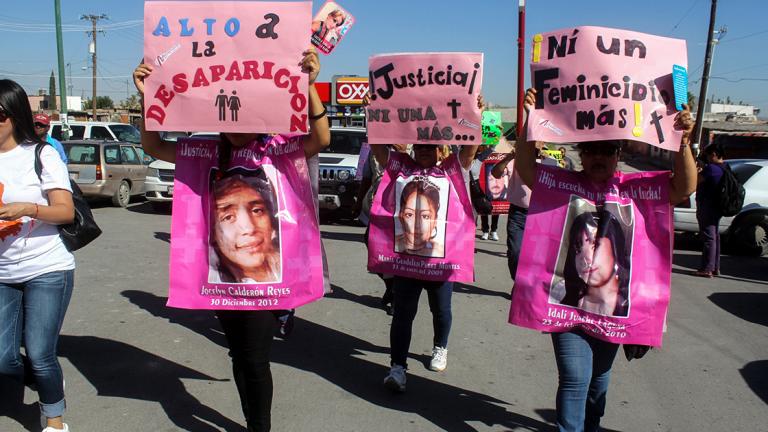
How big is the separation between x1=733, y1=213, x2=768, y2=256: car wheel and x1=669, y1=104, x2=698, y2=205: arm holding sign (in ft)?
29.0

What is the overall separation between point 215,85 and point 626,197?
84.3 inches

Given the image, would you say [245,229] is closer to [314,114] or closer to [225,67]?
[314,114]

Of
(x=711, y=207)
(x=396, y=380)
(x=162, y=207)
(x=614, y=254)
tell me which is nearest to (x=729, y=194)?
(x=711, y=207)

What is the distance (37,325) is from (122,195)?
12726 millimetres

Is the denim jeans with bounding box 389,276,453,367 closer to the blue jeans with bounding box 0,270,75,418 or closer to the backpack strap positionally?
the blue jeans with bounding box 0,270,75,418

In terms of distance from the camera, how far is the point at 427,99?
4316mm

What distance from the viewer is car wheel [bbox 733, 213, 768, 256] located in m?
10.8

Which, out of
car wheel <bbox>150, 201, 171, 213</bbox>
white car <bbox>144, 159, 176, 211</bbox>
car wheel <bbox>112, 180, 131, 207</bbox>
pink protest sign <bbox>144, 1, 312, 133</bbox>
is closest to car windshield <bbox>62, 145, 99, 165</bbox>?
car wheel <bbox>112, 180, 131, 207</bbox>

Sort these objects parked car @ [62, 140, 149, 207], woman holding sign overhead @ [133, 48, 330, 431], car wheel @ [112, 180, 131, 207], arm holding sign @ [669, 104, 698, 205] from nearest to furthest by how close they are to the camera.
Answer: arm holding sign @ [669, 104, 698, 205] < woman holding sign overhead @ [133, 48, 330, 431] < parked car @ [62, 140, 149, 207] < car wheel @ [112, 180, 131, 207]

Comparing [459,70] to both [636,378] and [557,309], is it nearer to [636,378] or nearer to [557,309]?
[557,309]

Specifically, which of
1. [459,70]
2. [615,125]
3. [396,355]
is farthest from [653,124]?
[396,355]

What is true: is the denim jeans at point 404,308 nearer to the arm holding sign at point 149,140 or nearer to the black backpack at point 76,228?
the arm holding sign at point 149,140

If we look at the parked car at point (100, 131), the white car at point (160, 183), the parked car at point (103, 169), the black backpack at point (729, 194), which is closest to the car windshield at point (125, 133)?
the parked car at point (100, 131)

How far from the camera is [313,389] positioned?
14.7 feet
